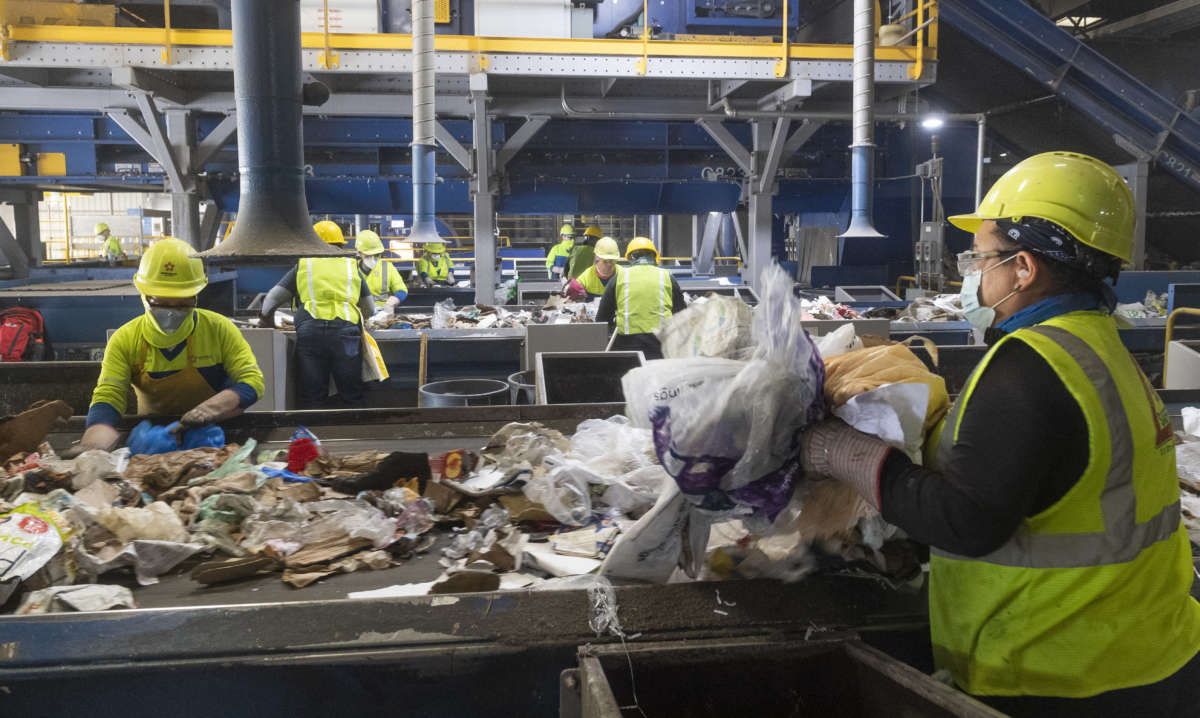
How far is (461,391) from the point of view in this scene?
17.7 feet


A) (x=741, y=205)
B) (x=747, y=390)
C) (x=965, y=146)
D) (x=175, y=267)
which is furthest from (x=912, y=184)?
(x=747, y=390)

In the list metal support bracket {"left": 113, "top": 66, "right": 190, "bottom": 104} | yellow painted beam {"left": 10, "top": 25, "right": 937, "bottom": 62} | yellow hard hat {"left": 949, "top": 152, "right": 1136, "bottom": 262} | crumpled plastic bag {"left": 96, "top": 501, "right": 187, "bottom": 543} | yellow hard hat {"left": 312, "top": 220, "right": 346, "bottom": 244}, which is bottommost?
crumpled plastic bag {"left": 96, "top": 501, "right": 187, "bottom": 543}

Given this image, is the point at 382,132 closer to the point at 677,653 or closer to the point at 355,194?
the point at 355,194

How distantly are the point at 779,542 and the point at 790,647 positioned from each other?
30cm

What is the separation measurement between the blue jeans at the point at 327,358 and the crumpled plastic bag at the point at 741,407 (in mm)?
4922

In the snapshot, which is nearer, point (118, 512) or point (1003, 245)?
point (1003, 245)

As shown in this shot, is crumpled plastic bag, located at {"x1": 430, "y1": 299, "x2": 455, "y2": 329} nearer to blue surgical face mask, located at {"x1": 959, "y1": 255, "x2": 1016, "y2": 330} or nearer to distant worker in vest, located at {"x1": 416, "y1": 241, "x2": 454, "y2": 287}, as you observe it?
distant worker in vest, located at {"x1": 416, "y1": 241, "x2": 454, "y2": 287}

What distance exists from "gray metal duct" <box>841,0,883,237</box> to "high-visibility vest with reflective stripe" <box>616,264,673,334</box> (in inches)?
55.0

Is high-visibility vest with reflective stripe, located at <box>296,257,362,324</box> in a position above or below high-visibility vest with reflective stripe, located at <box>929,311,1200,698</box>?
above

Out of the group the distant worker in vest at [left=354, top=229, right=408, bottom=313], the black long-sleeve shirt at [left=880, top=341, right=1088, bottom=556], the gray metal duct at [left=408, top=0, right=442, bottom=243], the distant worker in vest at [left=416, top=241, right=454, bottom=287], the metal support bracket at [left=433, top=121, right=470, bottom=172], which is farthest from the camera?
the distant worker in vest at [left=416, top=241, right=454, bottom=287]

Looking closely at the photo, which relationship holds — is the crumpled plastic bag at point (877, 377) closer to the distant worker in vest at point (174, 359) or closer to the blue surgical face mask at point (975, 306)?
the blue surgical face mask at point (975, 306)

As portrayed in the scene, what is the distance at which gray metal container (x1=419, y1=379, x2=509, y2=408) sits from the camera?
4.57 m

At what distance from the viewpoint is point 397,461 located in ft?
8.29

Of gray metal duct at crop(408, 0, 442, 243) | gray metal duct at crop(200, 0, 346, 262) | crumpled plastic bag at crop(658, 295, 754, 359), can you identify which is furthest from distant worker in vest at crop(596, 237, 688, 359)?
crumpled plastic bag at crop(658, 295, 754, 359)
